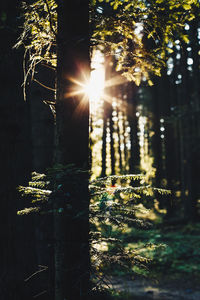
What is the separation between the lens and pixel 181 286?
7973 mm

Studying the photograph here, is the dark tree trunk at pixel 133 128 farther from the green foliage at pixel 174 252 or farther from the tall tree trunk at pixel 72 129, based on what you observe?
the tall tree trunk at pixel 72 129

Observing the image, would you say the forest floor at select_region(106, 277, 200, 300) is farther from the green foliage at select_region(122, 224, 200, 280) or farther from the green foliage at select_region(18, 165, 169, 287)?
the green foliage at select_region(18, 165, 169, 287)

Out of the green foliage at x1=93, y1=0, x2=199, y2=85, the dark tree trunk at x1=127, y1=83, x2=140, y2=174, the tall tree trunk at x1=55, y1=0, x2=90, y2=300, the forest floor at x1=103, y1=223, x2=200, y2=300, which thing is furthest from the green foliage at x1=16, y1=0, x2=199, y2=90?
the dark tree trunk at x1=127, y1=83, x2=140, y2=174

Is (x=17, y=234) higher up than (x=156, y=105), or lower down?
lower down

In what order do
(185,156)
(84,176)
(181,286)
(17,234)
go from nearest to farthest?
1. (84,176)
2. (17,234)
3. (181,286)
4. (185,156)

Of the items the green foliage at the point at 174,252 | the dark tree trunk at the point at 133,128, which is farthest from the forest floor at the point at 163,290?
the dark tree trunk at the point at 133,128

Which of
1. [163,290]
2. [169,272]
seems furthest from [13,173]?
Answer: [169,272]

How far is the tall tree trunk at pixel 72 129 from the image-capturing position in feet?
9.46

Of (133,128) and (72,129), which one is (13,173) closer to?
(72,129)

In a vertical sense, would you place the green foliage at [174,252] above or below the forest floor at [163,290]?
above

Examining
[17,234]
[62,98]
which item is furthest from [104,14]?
[17,234]

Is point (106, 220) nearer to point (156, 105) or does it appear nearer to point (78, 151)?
point (78, 151)

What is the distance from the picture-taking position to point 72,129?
319 cm

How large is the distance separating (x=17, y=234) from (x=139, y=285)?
16.6ft
